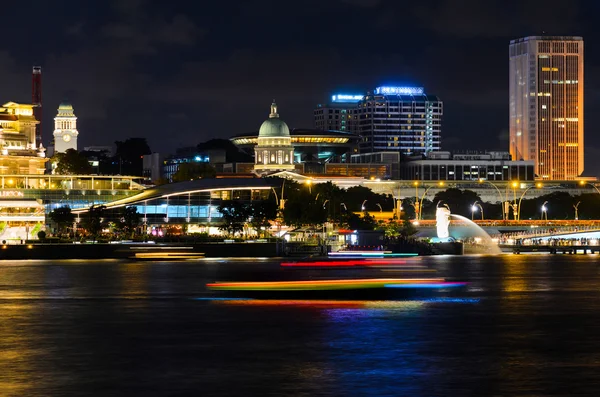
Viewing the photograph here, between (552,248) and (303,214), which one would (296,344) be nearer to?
(303,214)

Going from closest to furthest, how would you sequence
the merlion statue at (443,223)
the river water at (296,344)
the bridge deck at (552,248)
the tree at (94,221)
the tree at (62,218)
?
the river water at (296,344) → the tree at (94,221) → the bridge deck at (552,248) → the merlion statue at (443,223) → the tree at (62,218)

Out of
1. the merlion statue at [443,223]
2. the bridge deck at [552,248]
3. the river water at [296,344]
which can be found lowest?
the river water at [296,344]

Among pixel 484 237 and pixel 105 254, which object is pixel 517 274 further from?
pixel 484 237

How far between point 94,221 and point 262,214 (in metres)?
24.5

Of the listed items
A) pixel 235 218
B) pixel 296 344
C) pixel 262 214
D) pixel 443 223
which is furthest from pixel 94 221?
pixel 296 344

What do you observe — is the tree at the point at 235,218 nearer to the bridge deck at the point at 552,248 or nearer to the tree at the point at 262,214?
the tree at the point at 262,214

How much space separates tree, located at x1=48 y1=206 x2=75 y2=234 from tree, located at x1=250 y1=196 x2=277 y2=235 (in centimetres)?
2887

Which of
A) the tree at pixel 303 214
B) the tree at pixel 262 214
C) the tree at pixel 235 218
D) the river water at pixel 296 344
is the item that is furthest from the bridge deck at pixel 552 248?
the river water at pixel 296 344

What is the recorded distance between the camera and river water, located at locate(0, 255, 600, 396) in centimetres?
3644

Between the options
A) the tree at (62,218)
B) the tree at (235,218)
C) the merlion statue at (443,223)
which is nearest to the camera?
the tree at (235,218)

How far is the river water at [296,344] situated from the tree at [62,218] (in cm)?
11536

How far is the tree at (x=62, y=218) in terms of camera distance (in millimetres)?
190825

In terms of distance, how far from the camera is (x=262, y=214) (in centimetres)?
18338

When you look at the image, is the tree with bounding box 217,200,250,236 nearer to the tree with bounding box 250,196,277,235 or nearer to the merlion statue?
the tree with bounding box 250,196,277,235
